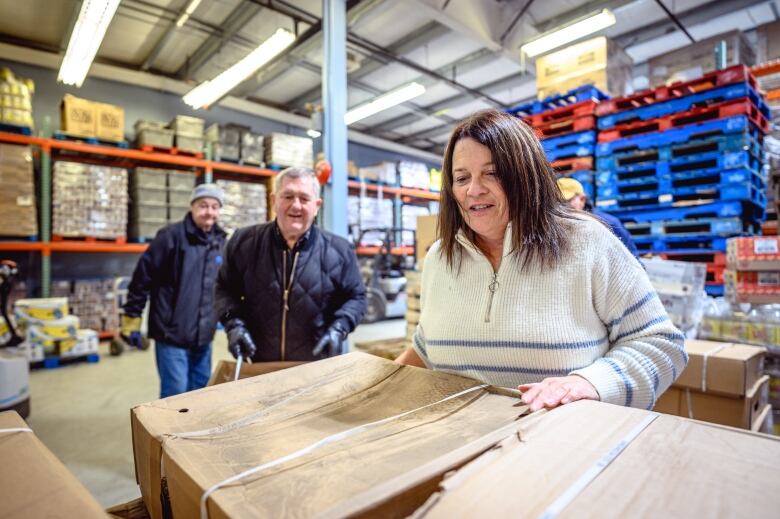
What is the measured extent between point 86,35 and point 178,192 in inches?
108

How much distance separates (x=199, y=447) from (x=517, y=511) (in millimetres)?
566

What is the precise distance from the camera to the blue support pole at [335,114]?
14.9ft

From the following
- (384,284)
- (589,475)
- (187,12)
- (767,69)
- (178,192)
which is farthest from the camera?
(384,284)

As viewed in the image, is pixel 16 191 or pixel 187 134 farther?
pixel 187 134

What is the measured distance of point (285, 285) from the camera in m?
2.49

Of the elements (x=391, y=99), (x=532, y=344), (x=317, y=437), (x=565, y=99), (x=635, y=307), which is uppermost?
(x=391, y=99)

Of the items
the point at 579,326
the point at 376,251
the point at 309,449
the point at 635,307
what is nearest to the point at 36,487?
the point at 309,449

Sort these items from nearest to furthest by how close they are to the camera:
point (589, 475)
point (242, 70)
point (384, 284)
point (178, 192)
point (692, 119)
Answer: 1. point (589, 475)
2. point (692, 119)
3. point (242, 70)
4. point (178, 192)
5. point (384, 284)

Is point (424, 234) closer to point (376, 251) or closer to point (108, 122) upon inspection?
point (376, 251)

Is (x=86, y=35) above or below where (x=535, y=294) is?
above

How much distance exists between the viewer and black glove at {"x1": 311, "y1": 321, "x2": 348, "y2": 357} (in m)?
2.39

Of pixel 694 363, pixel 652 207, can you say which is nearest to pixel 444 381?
pixel 694 363

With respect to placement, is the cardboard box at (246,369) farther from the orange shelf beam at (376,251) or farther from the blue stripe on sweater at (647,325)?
the orange shelf beam at (376,251)

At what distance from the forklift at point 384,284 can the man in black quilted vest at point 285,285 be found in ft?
20.2
